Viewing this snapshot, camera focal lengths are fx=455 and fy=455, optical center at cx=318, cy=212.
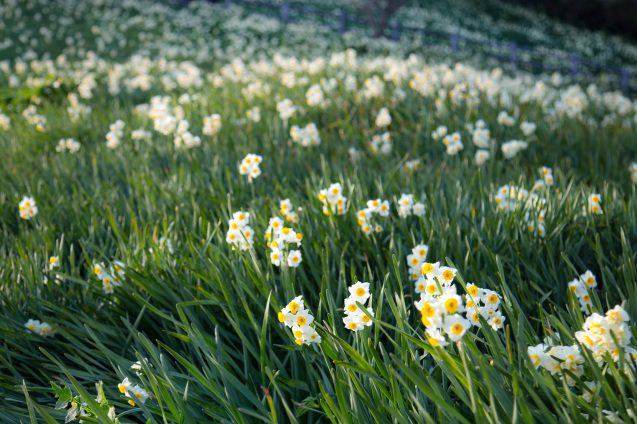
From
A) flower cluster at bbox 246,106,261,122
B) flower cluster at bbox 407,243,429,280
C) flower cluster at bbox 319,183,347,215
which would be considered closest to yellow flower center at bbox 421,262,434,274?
flower cluster at bbox 407,243,429,280

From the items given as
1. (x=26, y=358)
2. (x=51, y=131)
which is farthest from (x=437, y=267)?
(x=51, y=131)

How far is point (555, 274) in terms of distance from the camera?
1.69 meters

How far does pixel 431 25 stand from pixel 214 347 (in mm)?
A: 22731

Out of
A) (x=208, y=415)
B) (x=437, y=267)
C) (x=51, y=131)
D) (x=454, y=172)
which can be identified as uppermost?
(x=437, y=267)

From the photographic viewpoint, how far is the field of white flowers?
1079mm

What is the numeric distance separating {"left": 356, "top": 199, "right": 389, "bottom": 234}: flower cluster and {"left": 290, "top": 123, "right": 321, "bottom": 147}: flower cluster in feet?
4.65

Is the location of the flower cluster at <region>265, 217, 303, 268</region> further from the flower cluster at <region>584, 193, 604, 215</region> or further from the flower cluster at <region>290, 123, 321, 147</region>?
the flower cluster at <region>290, 123, 321, 147</region>

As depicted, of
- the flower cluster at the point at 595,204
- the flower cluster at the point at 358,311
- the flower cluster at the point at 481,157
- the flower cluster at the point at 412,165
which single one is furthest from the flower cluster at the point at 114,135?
the flower cluster at the point at 595,204

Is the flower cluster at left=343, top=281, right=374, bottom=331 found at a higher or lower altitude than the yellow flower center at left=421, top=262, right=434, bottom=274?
lower

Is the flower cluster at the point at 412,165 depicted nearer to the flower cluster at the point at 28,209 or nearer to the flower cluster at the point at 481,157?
the flower cluster at the point at 481,157

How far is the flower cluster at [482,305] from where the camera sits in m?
1.09

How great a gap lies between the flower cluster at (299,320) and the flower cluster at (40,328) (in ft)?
3.29

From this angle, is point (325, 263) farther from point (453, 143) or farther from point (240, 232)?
point (453, 143)

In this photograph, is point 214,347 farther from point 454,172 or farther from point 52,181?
point 52,181
